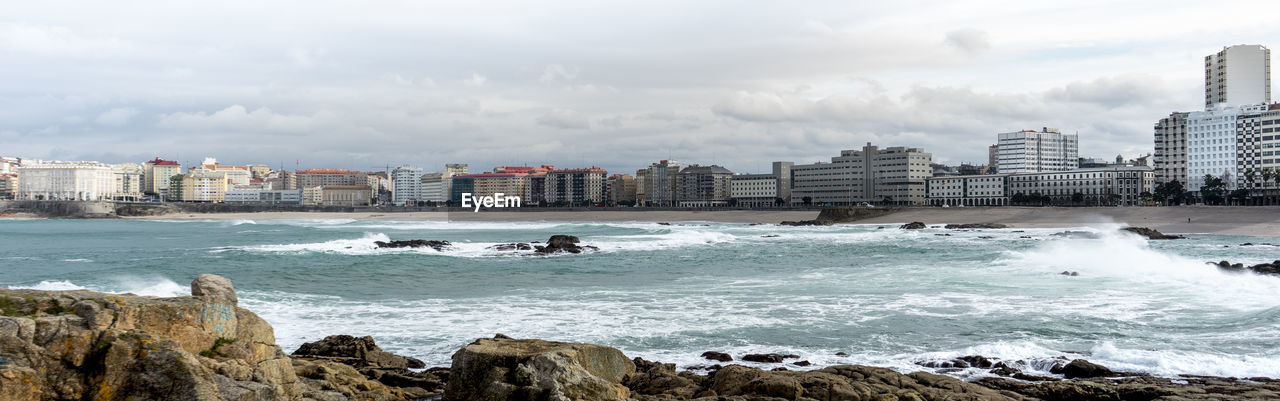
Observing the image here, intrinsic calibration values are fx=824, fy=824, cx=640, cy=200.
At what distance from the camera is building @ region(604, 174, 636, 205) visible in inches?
7399

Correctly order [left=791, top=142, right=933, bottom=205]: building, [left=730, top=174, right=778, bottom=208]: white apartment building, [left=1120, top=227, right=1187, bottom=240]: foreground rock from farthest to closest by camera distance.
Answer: [left=730, top=174, right=778, bottom=208]: white apartment building
[left=791, top=142, right=933, bottom=205]: building
[left=1120, top=227, right=1187, bottom=240]: foreground rock

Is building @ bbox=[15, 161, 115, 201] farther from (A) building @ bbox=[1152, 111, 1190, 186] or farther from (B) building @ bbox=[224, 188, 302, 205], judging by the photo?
(A) building @ bbox=[1152, 111, 1190, 186]

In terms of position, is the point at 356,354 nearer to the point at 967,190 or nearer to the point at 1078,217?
the point at 1078,217

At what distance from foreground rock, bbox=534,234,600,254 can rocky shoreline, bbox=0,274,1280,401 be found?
84.4 feet

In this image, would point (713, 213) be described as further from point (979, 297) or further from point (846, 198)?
point (979, 297)

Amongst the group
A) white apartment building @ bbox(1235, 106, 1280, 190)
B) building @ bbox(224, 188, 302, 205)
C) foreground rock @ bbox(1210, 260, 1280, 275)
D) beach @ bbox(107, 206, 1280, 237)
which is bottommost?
foreground rock @ bbox(1210, 260, 1280, 275)

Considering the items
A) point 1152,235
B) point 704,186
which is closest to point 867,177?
point 704,186

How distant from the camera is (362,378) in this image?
805 cm

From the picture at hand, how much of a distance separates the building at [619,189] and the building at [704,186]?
17.4m

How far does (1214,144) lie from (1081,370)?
122407 mm

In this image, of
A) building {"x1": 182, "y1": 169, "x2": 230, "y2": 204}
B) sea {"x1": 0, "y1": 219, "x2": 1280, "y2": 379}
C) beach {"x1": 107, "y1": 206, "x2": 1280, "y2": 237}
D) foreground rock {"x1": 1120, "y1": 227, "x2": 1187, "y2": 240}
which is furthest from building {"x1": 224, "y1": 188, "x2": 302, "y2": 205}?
foreground rock {"x1": 1120, "y1": 227, "x2": 1187, "y2": 240}

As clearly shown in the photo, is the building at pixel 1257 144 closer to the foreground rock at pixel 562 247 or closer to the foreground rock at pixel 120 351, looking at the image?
the foreground rock at pixel 562 247

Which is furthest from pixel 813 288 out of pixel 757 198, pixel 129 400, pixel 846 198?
pixel 757 198

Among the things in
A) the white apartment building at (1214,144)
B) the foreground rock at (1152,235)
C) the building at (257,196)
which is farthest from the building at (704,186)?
the foreground rock at (1152,235)
